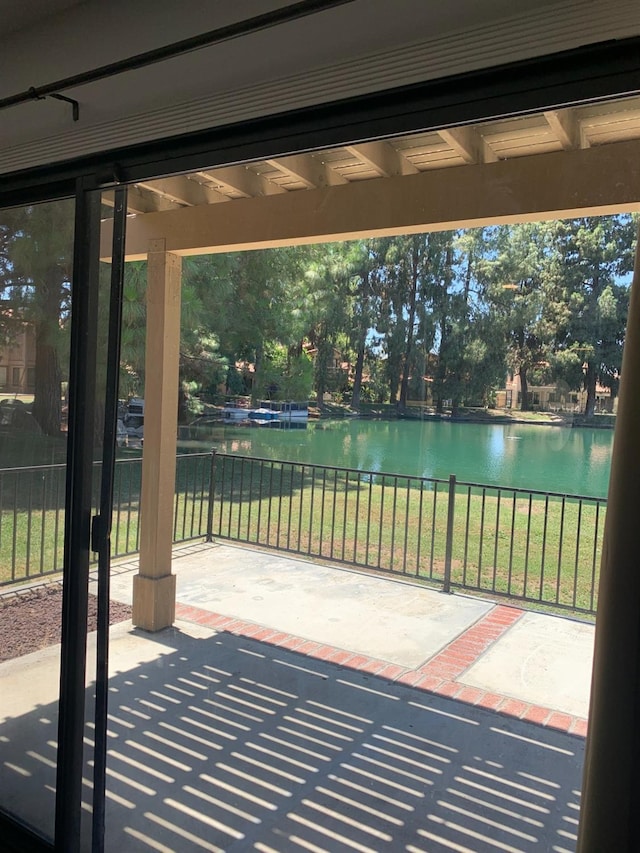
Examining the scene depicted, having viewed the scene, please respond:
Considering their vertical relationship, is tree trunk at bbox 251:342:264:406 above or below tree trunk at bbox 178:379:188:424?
above

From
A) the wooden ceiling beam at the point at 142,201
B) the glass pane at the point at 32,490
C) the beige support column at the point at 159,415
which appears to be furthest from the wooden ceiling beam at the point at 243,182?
the glass pane at the point at 32,490

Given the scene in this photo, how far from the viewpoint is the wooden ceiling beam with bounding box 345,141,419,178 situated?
1342 mm

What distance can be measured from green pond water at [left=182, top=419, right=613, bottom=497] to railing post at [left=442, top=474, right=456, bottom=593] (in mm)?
40

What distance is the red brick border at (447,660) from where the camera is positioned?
2.15m

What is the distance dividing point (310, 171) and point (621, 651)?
4.36 feet

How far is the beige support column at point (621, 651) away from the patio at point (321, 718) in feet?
2.47

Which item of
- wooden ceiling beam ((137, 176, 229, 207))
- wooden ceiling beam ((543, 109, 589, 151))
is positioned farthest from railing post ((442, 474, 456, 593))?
wooden ceiling beam ((137, 176, 229, 207))

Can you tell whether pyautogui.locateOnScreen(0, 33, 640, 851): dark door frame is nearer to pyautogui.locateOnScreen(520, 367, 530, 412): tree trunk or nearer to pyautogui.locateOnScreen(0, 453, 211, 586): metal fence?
pyautogui.locateOnScreen(0, 453, 211, 586): metal fence

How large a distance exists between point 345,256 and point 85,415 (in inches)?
33.1

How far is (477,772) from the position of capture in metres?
2.21

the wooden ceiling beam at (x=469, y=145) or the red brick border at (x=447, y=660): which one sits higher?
the wooden ceiling beam at (x=469, y=145)

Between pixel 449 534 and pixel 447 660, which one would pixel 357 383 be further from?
pixel 447 660

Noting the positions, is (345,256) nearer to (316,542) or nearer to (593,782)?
(316,542)

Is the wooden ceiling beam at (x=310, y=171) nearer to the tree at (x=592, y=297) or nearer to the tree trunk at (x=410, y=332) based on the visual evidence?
the tree trunk at (x=410, y=332)
